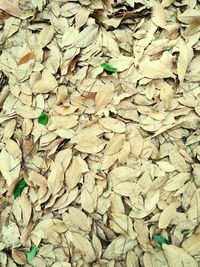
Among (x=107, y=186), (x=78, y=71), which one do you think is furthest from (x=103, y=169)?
(x=78, y=71)

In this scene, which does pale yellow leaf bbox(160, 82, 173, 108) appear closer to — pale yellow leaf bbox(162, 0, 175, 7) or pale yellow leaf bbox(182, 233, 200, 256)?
pale yellow leaf bbox(162, 0, 175, 7)

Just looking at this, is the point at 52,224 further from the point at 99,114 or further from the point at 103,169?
the point at 99,114

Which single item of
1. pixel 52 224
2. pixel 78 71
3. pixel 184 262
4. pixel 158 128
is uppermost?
pixel 78 71

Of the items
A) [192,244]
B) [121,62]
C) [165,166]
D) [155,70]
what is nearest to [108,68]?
[121,62]

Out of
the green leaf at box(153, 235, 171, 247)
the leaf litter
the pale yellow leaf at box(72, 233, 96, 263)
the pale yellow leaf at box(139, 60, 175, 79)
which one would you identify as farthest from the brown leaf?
the green leaf at box(153, 235, 171, 247)

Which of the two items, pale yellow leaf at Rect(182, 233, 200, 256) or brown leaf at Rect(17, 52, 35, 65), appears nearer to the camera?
pale yellow leaf at Rect(182, 233, 200, 256)

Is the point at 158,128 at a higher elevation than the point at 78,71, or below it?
below

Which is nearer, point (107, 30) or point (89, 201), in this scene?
point (89, 201)
